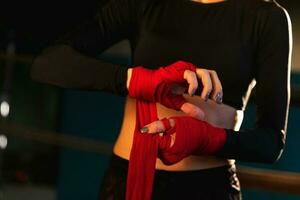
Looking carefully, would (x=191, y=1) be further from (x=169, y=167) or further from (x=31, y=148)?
(x=31, y=148)

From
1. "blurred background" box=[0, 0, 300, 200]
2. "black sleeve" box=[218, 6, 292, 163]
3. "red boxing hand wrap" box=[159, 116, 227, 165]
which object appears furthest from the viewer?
"blurred background" box=[0, 0, 300, 200]

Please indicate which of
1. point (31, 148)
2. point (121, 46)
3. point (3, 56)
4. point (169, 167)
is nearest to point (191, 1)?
point (169, 167)

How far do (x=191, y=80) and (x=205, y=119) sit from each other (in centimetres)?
14

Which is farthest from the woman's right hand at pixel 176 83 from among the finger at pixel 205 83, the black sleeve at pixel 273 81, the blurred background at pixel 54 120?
the blurred background at pixel 54 120

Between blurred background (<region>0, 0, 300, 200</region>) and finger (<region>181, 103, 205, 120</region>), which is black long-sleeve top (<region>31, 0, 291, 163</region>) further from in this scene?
blurred background (<region>0, 0, 300, 200</region>)

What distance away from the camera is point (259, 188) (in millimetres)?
1196

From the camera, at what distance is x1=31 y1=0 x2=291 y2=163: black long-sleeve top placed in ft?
2.83

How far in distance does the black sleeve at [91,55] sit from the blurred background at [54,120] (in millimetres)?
572

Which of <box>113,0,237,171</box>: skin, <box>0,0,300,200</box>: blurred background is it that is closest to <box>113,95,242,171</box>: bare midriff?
<box>113,0,237,171</box>: skin

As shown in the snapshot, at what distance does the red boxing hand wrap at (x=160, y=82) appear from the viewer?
79 centimetres

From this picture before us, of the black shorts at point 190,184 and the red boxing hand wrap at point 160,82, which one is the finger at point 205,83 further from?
the black shorts at point 190,184

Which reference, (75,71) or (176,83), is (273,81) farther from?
(75,71)

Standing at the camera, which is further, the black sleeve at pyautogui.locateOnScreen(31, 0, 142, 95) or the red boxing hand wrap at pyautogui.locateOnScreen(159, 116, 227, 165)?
the black sleeve at pyautogui.locateOnScreen(31, 0, 142, 95)

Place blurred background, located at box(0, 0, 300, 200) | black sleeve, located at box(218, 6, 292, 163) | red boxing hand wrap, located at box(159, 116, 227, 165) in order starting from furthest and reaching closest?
blurred background, located at box(0, 0, 300, 200)
black sleeve, located at box(218, 6, 292, 163)
red boxing hand wrap, located at box(159, 116, 227, 165)
